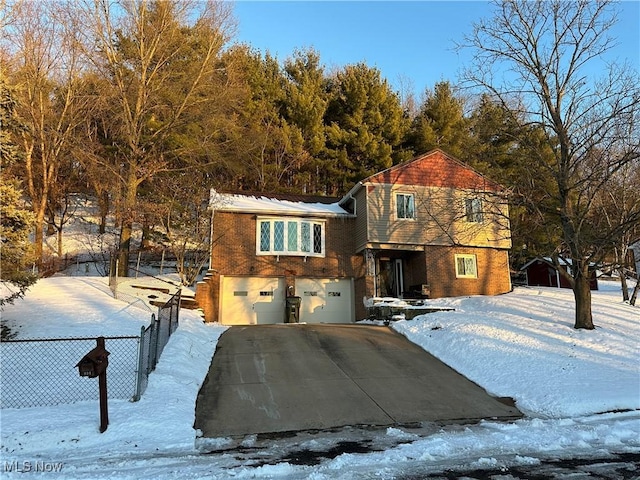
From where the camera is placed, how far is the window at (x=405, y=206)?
1966 cm

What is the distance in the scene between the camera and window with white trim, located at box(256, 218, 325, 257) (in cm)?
1883

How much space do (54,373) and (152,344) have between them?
1629mm

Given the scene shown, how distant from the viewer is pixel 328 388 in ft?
27.2

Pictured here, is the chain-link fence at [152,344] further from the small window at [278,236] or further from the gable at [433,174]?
the gable at [433,174]

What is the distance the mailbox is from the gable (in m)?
15.0

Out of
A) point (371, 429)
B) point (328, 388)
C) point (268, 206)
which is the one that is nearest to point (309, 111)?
point (268, 206)

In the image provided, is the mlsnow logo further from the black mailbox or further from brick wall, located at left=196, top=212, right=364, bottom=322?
the black mailbox

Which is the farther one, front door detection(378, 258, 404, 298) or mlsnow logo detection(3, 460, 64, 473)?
front door detection(378, 258, 404, 298)

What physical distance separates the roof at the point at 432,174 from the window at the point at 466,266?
10.7 ft

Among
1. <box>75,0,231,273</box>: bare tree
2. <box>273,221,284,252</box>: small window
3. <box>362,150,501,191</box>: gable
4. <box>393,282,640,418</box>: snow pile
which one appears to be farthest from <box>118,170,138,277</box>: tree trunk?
<box>393,282,640,418</box>: snow pile

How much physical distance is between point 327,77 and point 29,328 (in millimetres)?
28427

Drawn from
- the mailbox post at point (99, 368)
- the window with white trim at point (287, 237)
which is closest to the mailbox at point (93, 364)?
the mailbox post at point (99, 368)

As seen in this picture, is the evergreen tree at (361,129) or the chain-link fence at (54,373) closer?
the chain-link fence at (54,373)

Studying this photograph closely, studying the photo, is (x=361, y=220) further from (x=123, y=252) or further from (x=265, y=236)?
(x=123, y=252)
